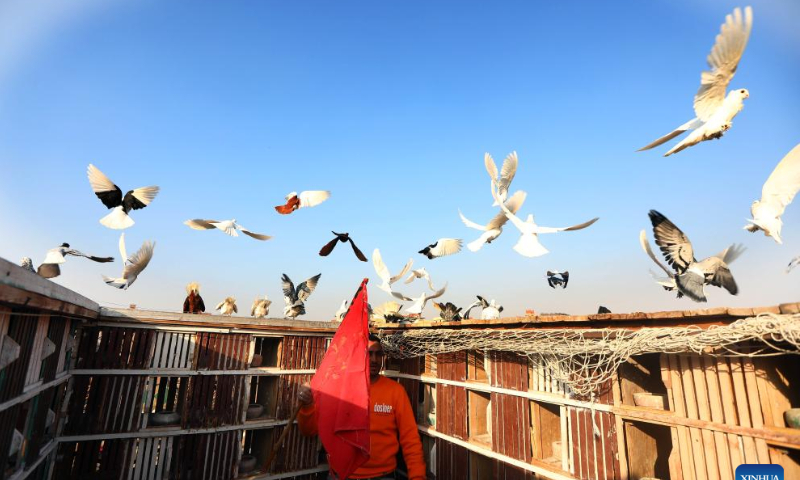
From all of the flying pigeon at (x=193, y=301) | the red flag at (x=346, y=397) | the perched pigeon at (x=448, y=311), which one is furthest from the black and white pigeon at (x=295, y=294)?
the red flag at (x=346, y=397)

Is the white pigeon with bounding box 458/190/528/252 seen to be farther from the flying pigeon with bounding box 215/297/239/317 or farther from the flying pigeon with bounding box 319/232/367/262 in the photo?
the flying pigeon with bounding box 215/297/239/317

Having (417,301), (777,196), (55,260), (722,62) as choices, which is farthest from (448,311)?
(55,260)

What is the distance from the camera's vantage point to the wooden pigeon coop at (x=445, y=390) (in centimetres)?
467

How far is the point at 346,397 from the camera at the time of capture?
573 centimetres

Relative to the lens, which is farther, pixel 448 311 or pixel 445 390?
pixel 448 311

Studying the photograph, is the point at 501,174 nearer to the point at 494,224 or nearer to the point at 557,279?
the point at 494,224

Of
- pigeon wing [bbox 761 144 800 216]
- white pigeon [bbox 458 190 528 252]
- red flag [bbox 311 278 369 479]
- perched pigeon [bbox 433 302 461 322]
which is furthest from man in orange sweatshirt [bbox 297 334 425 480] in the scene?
pigeon wing [bbox 761 144 800 216]

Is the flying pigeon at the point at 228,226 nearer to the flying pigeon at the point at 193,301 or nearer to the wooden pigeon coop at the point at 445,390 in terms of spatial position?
the wooden pigeon coop at the point at 445,390

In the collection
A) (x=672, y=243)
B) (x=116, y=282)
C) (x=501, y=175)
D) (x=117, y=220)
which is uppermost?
(x=501, y=175)

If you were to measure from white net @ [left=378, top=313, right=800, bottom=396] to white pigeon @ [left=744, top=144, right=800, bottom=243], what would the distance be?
2.22 m

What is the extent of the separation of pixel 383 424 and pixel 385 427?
0.06 m

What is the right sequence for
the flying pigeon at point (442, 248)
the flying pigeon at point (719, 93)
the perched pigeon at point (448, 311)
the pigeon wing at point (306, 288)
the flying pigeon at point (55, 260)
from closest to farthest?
the flying pigeon at point (719, 93), the flying pigeon at point (55, 260), the flying pigeon at point (442, 248), the perched pigeon at point (448, 311), the pigeon wing at point (306, 288)

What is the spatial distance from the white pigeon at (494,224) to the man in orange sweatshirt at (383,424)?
340 centimetres

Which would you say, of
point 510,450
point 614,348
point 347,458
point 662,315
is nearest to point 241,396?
point 347,458
